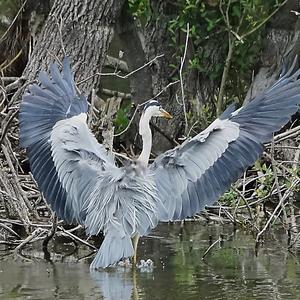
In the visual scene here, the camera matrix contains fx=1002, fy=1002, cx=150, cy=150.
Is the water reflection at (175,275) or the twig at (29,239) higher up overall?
the twig at (29,239)

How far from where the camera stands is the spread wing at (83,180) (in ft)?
22.9

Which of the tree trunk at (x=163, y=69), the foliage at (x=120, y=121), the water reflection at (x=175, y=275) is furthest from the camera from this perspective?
the tree trunk at (x=163, y=69)

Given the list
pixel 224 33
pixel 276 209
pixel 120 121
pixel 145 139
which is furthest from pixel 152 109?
pixel 224 33

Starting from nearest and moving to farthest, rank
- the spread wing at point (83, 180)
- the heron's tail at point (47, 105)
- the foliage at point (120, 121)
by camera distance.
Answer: the spread wing at point (83, 180) → the heron's tail at point (47, 105) → the foliage at point (120, 121)

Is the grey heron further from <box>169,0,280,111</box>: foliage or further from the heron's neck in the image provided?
<box>169,0,280,111</box>: foliage

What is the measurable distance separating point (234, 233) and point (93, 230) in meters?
2.00

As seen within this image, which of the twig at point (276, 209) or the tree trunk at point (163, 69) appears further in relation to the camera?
the tree trunk at point (163, 69)

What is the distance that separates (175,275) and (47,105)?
1565mm

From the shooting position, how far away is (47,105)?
289 inches

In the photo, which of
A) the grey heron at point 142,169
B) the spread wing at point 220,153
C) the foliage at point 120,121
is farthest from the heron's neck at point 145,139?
the foliage at point 120,121

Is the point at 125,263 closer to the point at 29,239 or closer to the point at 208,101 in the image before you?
the point at 29,239

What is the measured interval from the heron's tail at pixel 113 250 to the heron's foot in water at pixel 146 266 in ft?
1.23

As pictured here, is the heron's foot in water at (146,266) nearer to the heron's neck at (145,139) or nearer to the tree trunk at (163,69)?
the heron's neck at (145,139)

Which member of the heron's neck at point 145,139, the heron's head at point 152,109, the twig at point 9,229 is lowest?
the twig at point 9,229
